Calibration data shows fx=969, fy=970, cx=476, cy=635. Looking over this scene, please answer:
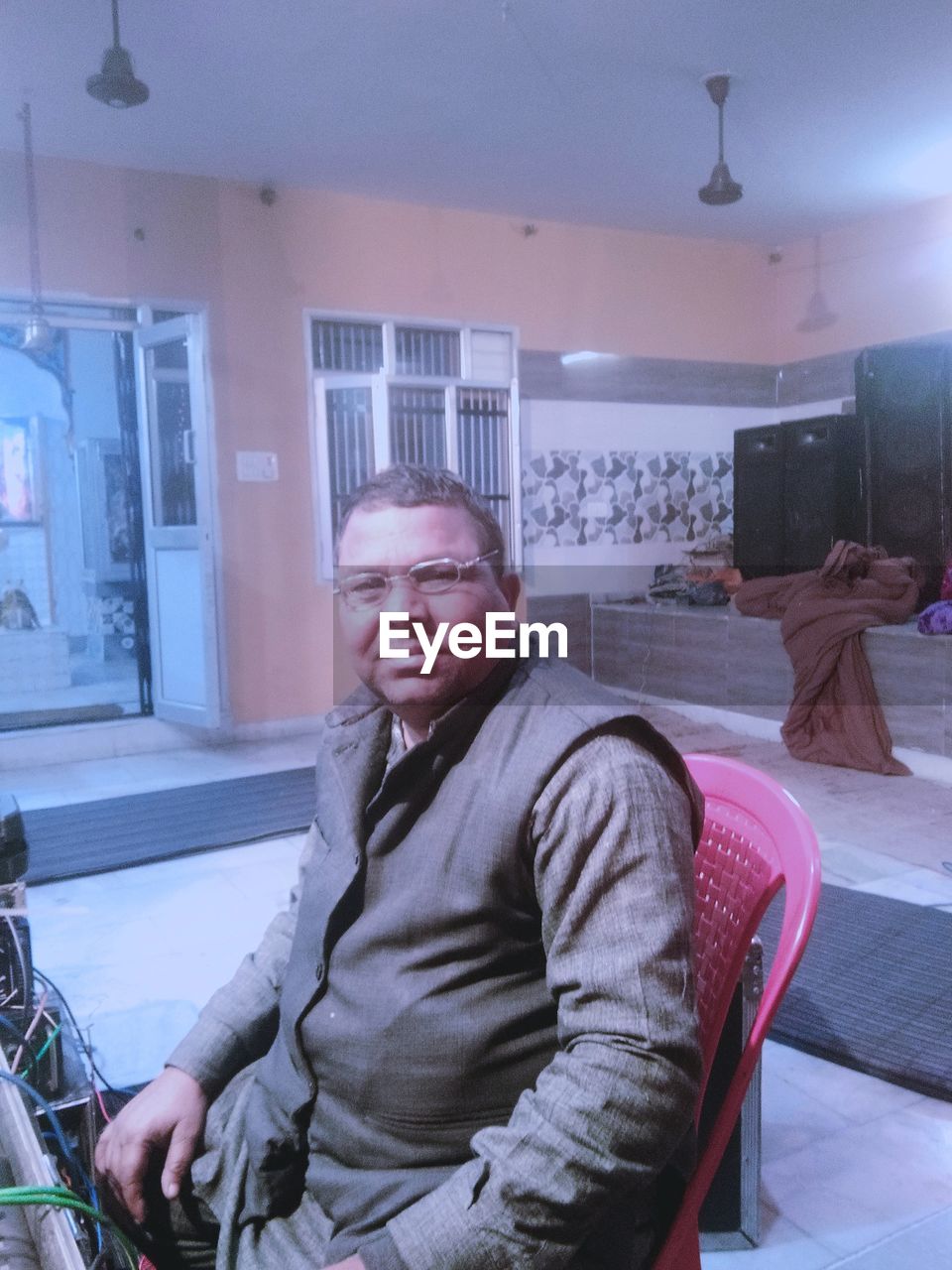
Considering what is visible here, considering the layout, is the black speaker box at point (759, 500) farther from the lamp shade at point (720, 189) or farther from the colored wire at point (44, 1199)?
the colored wire at point (44, 1199)

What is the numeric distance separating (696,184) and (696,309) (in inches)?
47.4

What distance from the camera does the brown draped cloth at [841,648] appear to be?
418 centimetres

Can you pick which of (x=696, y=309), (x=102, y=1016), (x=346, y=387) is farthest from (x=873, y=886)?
(x=696, y=309)

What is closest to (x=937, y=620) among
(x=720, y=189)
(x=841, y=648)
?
(x=841, y=648)

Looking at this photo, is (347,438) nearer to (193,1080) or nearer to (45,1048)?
(45,1048)

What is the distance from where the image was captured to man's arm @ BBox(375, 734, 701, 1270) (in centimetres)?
73

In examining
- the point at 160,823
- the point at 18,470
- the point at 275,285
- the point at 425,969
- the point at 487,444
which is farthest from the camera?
the point at 18,470

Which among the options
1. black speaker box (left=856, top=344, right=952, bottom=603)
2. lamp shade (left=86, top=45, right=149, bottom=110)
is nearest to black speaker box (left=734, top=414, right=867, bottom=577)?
black speaker box (left=856, top=344, right=952, bottom=603)

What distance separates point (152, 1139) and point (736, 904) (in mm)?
681

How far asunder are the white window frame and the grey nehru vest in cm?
397

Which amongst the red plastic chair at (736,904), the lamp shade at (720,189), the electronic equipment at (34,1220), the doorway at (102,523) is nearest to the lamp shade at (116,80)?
the doorway at (102,523)

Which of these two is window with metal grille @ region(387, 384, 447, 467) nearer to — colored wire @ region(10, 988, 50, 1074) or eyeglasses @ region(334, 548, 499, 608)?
colored wire @ region(10, 988, 50, 1074)

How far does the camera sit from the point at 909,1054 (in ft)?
6.29

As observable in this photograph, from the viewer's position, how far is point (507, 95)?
3.92 meters
